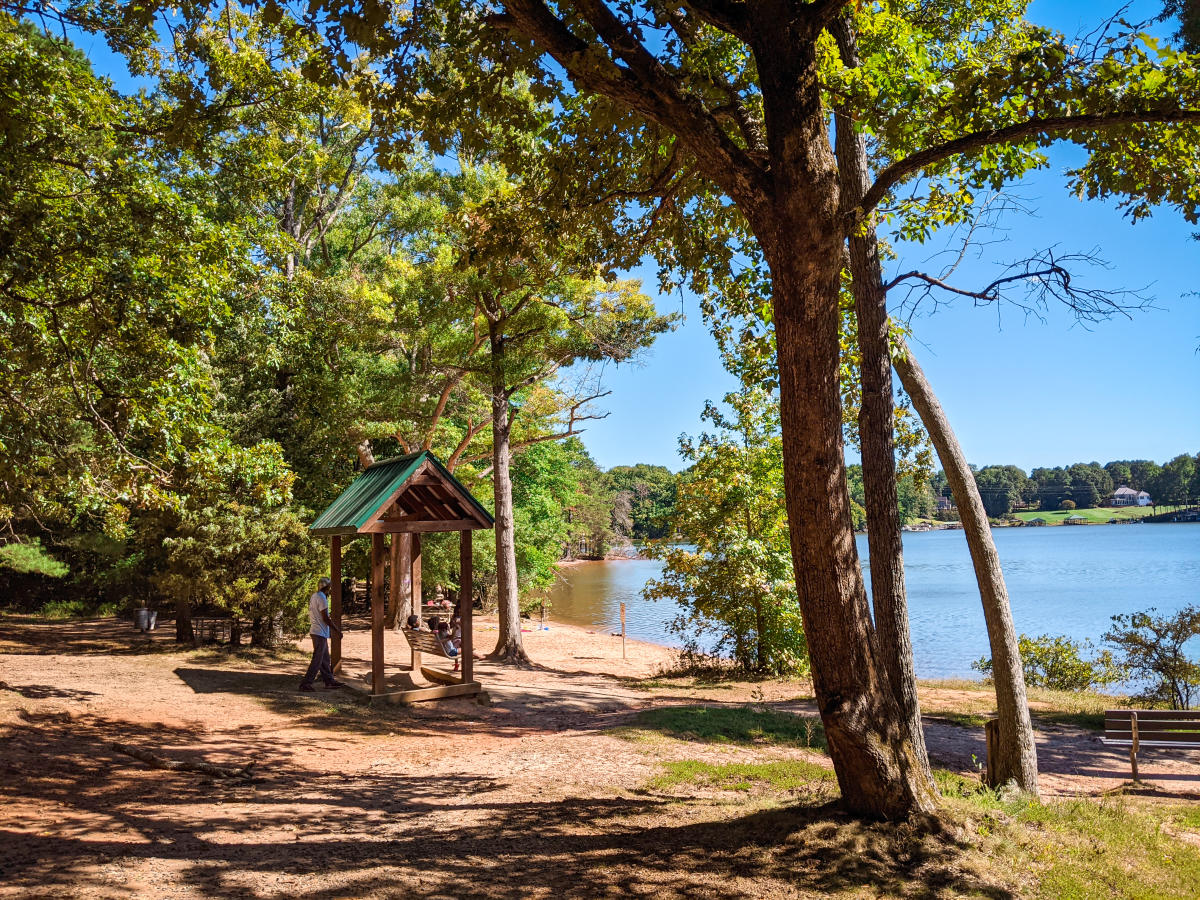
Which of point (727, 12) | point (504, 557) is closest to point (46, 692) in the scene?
point (504, 557)

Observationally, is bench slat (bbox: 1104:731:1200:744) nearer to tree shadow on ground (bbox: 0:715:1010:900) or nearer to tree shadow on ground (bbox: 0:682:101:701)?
tree shadow on ground (bbox: 0:715:1010:900)

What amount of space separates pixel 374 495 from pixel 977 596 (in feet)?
116

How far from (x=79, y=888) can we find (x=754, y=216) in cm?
549

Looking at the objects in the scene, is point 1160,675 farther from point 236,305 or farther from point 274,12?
point 236,305

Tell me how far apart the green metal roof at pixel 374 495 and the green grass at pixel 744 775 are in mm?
4948

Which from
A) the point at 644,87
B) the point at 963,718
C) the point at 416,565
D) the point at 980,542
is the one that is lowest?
the point at 963,718

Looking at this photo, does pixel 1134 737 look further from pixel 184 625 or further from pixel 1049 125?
pixel 184 625

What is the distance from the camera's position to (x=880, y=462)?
711 centimetres

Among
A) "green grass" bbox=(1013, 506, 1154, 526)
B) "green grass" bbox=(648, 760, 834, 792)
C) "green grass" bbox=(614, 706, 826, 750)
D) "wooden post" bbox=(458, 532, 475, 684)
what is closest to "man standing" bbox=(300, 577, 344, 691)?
"wooden post" bbox=(458, 532, 475, 684)

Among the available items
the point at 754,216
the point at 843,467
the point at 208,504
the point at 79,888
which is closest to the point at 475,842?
the point at 79,888

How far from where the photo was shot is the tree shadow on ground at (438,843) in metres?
4.22

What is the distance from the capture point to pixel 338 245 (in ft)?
81.4

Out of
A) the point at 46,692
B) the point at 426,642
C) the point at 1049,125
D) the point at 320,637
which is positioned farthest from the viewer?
the point at 426,642

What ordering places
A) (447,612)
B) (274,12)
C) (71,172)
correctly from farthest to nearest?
(447,612) → (71,172) → (274,12)
